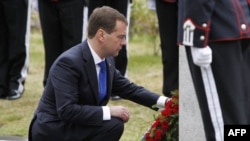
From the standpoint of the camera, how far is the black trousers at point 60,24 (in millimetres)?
6574

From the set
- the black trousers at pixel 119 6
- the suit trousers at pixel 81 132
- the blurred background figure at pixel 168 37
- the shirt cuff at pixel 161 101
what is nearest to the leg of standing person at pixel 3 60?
the black trousers at pixel 119 6

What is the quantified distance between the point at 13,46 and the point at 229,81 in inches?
144

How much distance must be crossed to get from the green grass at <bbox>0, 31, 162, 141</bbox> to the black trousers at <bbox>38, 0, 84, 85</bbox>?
602mm

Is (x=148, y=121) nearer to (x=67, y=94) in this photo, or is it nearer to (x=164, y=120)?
(x=164, y=120)

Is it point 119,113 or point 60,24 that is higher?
point 60,24

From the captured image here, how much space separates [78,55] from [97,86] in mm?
232

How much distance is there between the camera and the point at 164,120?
447cm

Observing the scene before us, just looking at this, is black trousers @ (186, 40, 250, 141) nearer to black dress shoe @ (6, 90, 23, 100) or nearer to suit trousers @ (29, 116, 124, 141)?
suit trousers @ (29, 116, 124, 141)

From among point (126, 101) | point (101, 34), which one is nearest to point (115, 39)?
point (101, 34)

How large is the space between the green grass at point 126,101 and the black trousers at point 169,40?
14.1 inches

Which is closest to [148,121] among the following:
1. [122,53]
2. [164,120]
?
[122,53]

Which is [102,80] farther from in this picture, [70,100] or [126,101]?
[126,101]

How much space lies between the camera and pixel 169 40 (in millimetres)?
6406

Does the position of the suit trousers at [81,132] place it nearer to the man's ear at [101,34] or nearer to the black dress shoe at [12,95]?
the man's ear at [101,34]
